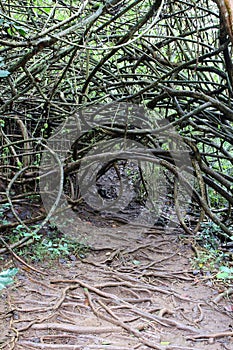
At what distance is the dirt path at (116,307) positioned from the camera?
6.30ft

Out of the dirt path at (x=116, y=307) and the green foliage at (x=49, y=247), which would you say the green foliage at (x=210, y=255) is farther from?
the green foliage at (x=49, y=247)

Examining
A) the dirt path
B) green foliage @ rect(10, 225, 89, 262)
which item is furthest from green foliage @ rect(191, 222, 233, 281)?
green foliage @ rect(10, 225, 89, 262)

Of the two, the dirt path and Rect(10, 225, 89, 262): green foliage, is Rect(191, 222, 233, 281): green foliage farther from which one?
Rect(10, 225, 89, 262): green foliage

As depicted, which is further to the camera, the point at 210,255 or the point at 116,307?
the point at 210,255

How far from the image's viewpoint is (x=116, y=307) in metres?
2.28

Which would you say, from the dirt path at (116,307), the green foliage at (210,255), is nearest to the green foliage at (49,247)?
the dirt path at (116,307)

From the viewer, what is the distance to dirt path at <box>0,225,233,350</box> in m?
1.92

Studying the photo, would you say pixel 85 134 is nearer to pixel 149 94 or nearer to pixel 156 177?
pixel 149 94

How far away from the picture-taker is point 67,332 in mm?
1965

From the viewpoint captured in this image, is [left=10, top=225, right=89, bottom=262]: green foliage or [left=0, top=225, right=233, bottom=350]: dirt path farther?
[left=10, top=225, right=89, bottom=262]: green foliage

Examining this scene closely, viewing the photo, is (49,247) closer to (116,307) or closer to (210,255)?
(116,307)

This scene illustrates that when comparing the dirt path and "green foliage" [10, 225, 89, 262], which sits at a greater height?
"green foliage" [10, 225, 89, 262]

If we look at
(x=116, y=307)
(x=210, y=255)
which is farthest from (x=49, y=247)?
(x=210, y=255)

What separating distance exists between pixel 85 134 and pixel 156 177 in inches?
52.2
